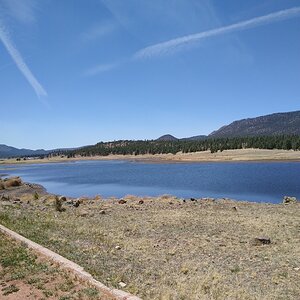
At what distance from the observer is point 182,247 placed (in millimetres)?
13797

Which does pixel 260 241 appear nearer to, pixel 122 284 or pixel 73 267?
pixel 122 284

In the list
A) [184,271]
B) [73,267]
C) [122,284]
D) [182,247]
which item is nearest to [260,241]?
[182,247]

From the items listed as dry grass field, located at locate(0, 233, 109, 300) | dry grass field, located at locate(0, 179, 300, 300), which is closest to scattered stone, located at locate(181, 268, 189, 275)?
dry grass field, located at locate(0, 179, 300, 300)

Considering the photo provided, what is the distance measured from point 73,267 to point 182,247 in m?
5.41

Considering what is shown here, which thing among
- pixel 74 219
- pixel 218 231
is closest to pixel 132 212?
pixel 74 219

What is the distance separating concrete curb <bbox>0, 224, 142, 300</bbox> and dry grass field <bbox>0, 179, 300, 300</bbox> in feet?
1.17

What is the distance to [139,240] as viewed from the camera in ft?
48.0

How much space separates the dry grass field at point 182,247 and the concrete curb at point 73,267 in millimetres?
358

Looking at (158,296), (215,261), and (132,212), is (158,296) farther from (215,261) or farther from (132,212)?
(132,212)

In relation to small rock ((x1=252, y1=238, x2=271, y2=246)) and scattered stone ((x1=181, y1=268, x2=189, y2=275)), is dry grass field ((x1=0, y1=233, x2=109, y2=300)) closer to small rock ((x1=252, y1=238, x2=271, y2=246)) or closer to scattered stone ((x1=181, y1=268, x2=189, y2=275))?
scattered stone ((x1=181, y1=268, x2=189, y2=275))

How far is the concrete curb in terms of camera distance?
7.53 m

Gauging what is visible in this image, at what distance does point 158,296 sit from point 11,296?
2896 mm

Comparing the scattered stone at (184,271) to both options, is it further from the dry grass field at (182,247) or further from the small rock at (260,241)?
the small rock at (260,241)

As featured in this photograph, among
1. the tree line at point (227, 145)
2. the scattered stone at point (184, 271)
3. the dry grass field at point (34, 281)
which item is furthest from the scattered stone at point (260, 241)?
the tree line at point (227, 145)
